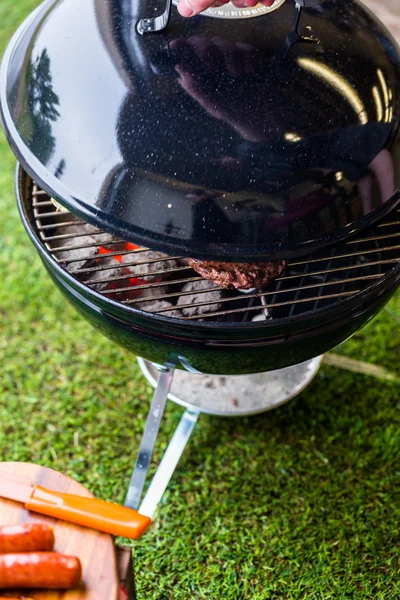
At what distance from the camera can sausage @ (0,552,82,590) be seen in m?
1.54

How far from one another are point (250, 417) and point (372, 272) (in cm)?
92

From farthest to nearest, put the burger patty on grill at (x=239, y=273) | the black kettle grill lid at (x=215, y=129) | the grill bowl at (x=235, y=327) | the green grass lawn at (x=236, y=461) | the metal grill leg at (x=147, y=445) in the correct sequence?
the green grass lawn at (x=236, y=461) < the metal grill leg at (x=147, y=445) < the burger patty on grill at (x=239, y=273) < the grill bowl at (x=235, y=327) < the black kettle grill lid at (x=215, y=129)

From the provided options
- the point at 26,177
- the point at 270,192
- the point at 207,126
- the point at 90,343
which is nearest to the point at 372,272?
the point at 270,192

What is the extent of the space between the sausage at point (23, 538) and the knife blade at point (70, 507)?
8 centimetres

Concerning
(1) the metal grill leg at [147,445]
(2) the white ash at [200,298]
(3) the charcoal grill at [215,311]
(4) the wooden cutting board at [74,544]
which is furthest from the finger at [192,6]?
(4) the wooden cutting board at [74,544]

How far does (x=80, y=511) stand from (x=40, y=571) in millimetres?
185

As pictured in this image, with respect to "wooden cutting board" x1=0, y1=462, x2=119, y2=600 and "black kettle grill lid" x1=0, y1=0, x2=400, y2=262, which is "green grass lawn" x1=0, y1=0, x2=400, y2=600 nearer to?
"wooden cutting board" x1=0, y1=462, x2=119, y2=600

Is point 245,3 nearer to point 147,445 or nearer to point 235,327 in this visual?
point 235,327

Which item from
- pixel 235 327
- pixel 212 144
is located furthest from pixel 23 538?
pixel 212 144

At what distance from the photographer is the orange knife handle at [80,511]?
1.68 meters

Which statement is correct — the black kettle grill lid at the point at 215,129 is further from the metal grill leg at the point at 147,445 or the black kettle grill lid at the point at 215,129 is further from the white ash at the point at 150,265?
the metal grill leg at the point at 147,445

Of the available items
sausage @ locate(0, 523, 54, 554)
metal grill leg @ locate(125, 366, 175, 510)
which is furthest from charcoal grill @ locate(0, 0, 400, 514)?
sausage @ locate(0, 523, 54, 554)

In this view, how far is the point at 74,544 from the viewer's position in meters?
1.68

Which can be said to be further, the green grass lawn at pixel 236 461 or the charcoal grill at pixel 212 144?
the green grass lawn at pixel 236 461
